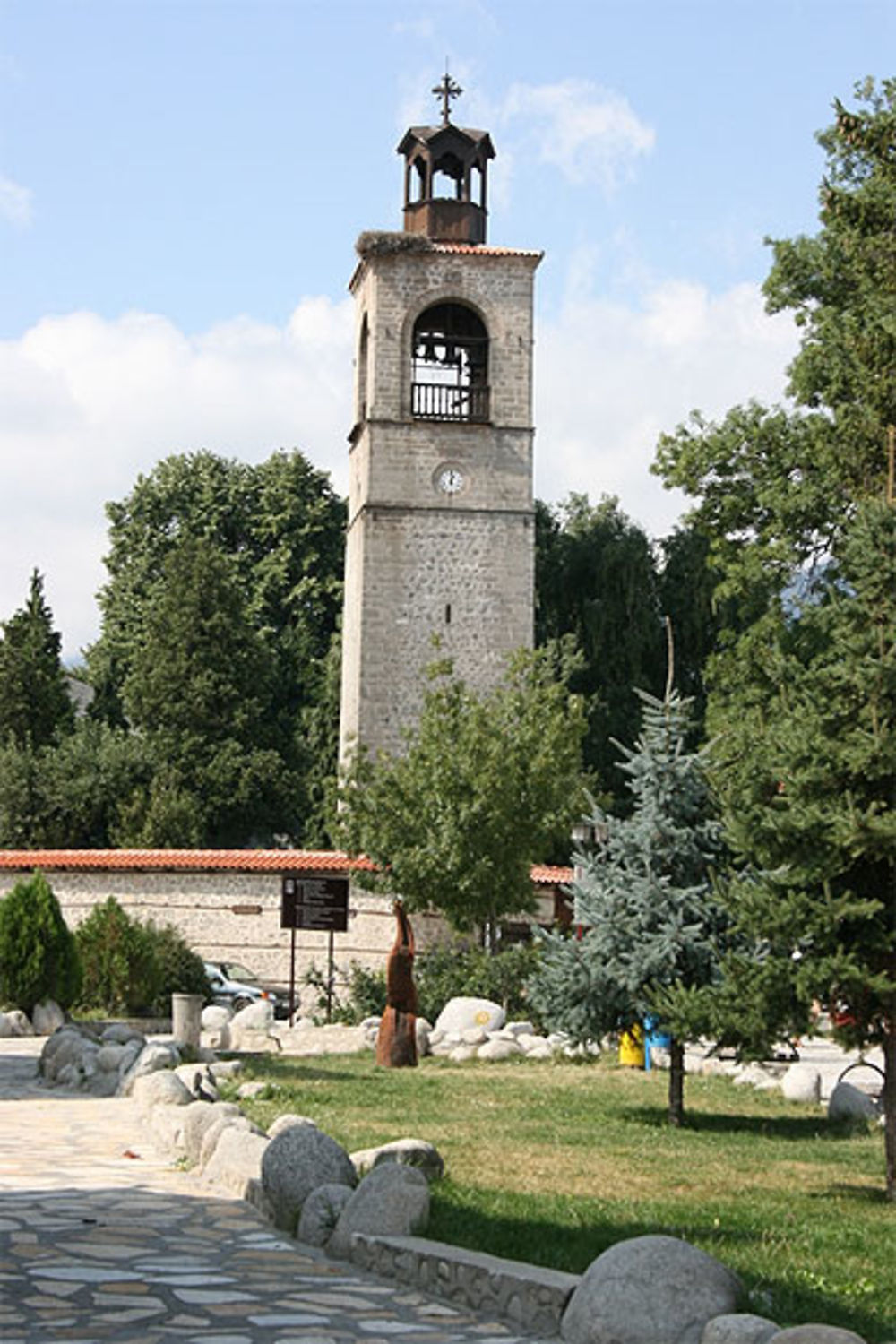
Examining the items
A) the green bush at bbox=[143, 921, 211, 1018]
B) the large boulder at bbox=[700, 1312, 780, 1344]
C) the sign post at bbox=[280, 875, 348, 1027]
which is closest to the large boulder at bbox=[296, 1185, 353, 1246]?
the large boulder at bbox=[700, 1312, 780, 1344]

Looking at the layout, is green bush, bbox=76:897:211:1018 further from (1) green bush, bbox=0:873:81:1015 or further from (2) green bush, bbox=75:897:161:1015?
(1) green bush, bbox=0:873:81:1015

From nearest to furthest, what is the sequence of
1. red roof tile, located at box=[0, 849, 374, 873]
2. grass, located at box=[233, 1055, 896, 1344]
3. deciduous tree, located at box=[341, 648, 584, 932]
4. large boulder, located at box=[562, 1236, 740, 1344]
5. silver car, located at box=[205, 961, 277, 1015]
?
large boulder, located at box=[562, 1236, 740, 1344]
grass, located at box=[233, 1055, 896, 1344]
deciduous tree, located at box=[341, 648, 584, 932]
silver car, located at box=[205, 961, 277, 1015]
red roof tile, located at box=[0, 849, 374, 873]

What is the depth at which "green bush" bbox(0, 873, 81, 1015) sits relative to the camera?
20.4 meters

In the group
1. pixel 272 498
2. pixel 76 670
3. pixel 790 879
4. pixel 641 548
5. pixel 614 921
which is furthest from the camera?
pixel 76 670

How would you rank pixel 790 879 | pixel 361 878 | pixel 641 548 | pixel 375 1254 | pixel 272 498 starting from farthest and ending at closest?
pixel 272 498 < pixel 641 548 < pixel 361 878 < pixel 790 879 < pixel 375 1254

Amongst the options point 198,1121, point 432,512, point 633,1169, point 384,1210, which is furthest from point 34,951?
point 432,512

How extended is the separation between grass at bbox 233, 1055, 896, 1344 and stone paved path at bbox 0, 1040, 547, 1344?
0.77m

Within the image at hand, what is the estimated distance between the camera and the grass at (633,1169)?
282 inches

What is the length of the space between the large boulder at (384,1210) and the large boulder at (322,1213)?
12 cm

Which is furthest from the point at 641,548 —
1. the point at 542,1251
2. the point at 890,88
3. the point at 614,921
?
the point at 542,1251

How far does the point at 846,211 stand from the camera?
22.4 meters

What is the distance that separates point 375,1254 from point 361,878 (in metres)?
20.6

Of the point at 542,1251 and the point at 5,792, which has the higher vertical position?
the point at 5,792

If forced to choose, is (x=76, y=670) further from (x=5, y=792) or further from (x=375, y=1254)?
(x=375, y=1254)
